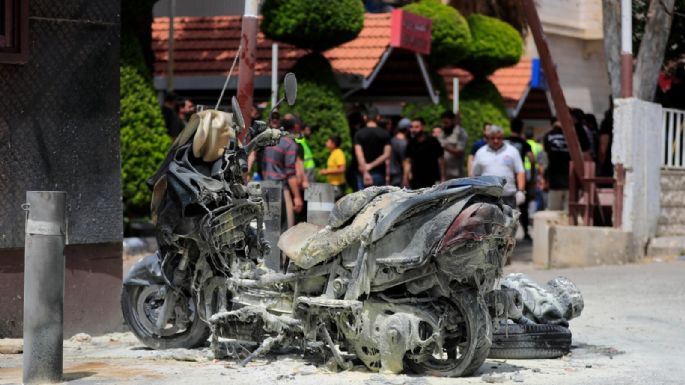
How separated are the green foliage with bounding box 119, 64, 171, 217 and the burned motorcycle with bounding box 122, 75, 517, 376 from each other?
688 centimetres

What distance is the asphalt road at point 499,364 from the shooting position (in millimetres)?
7793

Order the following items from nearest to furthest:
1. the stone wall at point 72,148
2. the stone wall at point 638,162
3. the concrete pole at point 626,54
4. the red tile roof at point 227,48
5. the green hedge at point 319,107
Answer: the stone wall at point 72,148 < the stone wall at point 638,162 < the concrete pole at point 626,54 < the green hedge at point 319,107 < the red tile roof at point 227,48

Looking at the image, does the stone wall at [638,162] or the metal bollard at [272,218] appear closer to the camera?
the metal bollard at [272,218]

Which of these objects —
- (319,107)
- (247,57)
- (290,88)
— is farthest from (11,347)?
(319,107)

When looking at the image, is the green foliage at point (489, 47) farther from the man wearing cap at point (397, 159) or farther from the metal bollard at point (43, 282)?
the metal bollard at point (43, 282)

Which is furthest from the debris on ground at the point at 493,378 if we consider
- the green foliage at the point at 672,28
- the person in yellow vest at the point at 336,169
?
the green foliage at the point at 672,28

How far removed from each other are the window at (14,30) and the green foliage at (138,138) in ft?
21.3

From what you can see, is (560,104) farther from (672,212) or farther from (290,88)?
(290,88)

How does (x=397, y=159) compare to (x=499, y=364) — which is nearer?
(x=499, y=364)

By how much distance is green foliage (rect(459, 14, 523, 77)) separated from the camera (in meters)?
25.8

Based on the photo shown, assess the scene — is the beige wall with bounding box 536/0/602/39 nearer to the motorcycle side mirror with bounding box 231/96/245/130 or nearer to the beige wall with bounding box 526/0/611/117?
the beige wall with bounding box 526/0/611/117

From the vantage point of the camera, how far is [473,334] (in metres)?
7.66

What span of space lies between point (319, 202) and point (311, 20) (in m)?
9.74

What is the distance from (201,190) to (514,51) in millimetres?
18364
